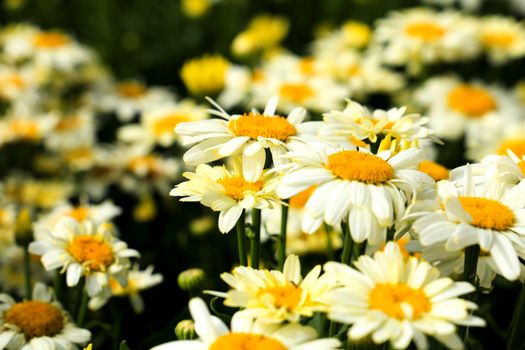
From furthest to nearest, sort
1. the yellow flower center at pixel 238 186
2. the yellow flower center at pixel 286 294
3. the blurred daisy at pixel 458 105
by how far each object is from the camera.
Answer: the blurred daisy at pixel 458 105
the yellow flower center at pixel 238 186
the yellow flower center at pixel 286 294

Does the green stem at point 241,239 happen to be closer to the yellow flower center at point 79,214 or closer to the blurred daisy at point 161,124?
the yellow flower center at point 79,214

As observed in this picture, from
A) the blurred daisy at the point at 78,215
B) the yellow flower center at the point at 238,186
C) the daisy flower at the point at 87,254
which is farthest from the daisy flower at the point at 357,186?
the blurred daisy at the point at 78,215

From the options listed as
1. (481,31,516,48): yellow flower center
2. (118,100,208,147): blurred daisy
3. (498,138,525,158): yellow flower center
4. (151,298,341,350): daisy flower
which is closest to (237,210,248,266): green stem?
(151,298,341,350): daisy flower

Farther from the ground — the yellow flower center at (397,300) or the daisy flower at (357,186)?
the daisy flower at (357,186)

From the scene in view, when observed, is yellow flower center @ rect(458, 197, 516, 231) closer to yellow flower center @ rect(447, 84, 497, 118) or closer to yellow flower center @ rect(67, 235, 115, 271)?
yellow flower center @ rect(67, 235, 115, 271)

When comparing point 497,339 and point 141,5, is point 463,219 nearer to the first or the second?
point 497,339

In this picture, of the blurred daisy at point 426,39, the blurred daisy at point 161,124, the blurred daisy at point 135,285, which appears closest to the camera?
the blurred daisy at point 135,285

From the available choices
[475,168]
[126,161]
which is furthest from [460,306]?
[126,161]
